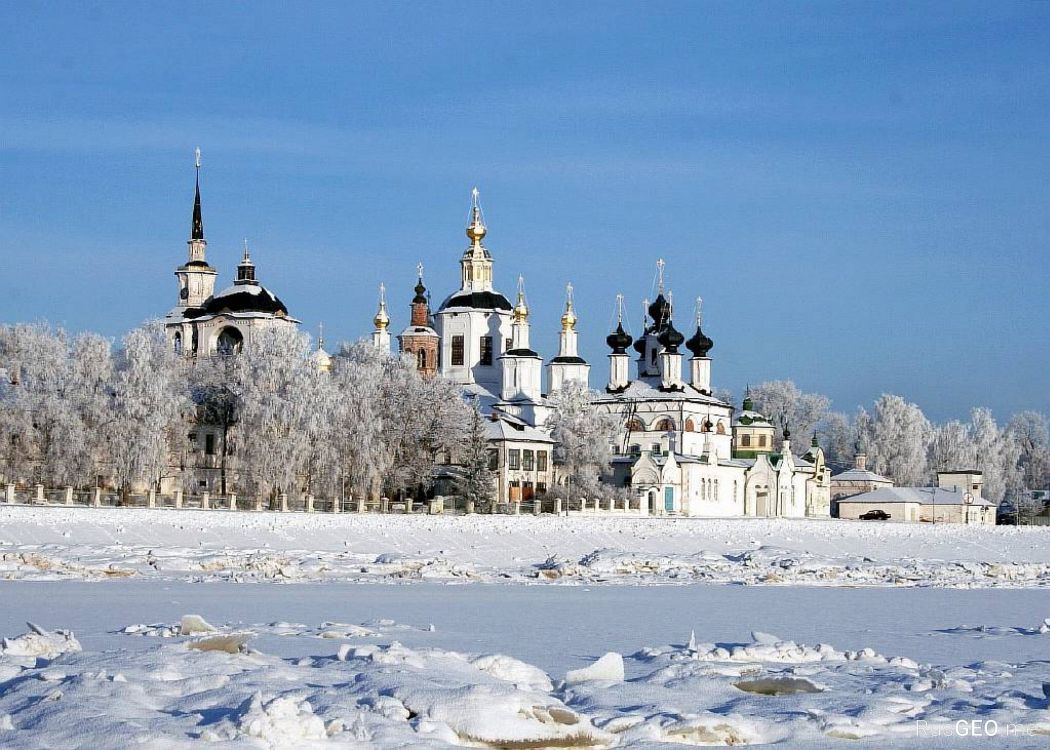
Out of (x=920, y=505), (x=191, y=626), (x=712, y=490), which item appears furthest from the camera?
(x=920, y=505)

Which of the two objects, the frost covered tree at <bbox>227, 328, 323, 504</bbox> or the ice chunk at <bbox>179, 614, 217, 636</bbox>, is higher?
the frost covered tree at <bbox>227, 328, 323, 504</bbox>

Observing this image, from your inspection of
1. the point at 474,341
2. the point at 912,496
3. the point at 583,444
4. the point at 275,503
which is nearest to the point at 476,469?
the point at 275,503

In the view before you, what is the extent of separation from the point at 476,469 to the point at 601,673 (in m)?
48.2

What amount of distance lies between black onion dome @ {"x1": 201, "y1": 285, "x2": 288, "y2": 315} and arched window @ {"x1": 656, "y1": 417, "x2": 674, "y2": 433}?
63.5ft

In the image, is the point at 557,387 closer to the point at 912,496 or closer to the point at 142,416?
the point at 912,496

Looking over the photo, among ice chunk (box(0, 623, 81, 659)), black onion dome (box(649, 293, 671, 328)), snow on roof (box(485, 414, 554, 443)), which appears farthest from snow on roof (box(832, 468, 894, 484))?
ice chunk (box(0, 623, 81, 659))

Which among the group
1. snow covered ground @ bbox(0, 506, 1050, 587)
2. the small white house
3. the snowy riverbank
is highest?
the small white house

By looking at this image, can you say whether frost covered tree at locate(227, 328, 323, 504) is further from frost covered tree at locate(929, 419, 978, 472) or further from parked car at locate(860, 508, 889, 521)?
frost covered tree at locate(929, 419, 978, 472)

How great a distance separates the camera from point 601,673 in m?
12.9

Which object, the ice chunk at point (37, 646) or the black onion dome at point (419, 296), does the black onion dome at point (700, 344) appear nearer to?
the black onion dome at point (419, 296)

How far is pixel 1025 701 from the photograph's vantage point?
40.7 feet

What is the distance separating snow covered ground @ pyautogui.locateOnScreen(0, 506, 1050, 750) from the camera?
10.7 meters

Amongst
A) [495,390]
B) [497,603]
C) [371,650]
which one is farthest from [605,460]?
[371,650]

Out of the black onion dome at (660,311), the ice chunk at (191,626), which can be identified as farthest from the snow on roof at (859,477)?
the ice chunk at (191,626)
